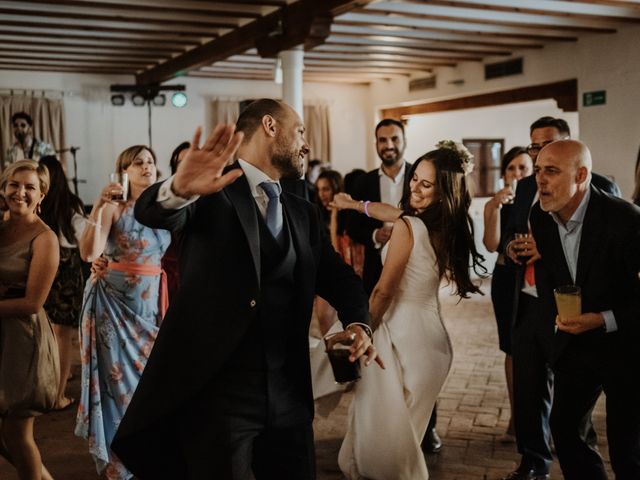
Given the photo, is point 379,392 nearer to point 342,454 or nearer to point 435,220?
point 342,454

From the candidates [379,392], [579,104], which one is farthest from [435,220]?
[579,104]

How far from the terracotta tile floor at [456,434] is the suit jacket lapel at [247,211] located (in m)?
2.04

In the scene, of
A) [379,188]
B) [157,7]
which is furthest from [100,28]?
[379,188]

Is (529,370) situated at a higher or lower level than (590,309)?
lower

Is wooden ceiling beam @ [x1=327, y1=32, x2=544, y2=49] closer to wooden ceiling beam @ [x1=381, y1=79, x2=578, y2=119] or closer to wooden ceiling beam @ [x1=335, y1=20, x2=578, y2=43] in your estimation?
wooden ceiling beam @ [x1=335, y1=20, x2=578, y2=43]

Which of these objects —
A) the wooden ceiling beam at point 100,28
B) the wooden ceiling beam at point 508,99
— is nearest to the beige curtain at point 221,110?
the wooden ceiling beam at point 508,99

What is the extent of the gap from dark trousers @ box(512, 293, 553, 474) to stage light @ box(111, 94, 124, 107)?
10.2 m

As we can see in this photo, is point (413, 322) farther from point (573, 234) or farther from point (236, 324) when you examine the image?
point (236, 324)

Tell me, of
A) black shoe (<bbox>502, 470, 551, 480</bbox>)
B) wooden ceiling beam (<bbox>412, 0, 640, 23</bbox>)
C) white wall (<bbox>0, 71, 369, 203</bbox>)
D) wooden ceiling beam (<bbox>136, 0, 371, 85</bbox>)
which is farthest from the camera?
white wall (<bbox>0, 71, 369, 203</bbox>)

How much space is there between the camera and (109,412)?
11.4 ft

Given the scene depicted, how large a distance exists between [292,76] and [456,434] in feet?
16.4

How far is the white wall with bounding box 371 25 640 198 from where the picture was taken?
8484 millimetres

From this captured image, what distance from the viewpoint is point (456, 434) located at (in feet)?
13.6

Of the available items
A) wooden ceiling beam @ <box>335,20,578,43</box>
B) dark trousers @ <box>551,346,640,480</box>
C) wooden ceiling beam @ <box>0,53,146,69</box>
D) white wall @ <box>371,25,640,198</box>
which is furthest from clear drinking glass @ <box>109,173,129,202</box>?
wooden ceiling beam @ <box>0,53,146,69</box>
